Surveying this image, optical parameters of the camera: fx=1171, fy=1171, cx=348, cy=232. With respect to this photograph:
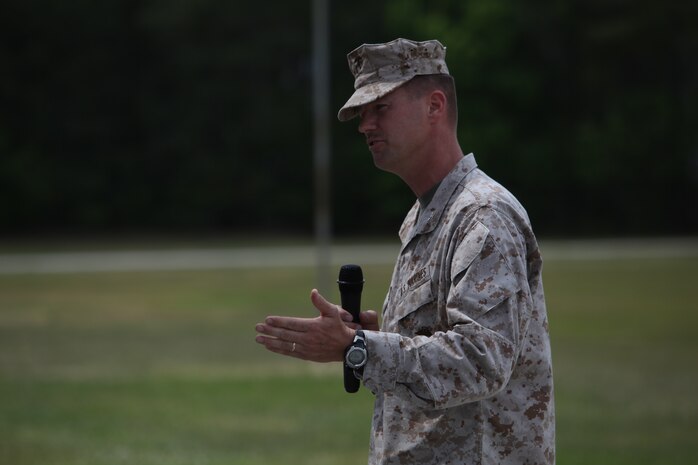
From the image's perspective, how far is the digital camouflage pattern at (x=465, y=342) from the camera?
8.86ft

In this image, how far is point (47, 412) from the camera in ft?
35.8

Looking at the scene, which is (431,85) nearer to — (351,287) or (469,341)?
(351,287)

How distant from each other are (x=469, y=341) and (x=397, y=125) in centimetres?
66

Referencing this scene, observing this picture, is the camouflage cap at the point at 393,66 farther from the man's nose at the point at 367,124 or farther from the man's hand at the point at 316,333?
the man's hand at the point at 316,333

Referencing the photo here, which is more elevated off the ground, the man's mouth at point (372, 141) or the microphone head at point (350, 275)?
the man's mouth at point (372, 141)

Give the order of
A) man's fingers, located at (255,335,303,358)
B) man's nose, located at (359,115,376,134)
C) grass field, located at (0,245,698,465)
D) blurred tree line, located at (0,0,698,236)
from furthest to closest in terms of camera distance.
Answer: blurred tree line, located at (0,0,698,236) < grass field, located at (0,245,698,465) < man's nose, located at (359,115,376,134) < man's fingers, located at (255,335,303,358)

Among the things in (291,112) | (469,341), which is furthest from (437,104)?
(291,112)

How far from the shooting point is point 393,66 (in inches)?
119

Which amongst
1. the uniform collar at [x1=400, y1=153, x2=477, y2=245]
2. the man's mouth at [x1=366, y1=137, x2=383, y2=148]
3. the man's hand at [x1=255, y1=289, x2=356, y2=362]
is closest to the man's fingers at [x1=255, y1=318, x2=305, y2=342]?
the man's hand at [x1=255, y1=289, x2=356, y2=362]

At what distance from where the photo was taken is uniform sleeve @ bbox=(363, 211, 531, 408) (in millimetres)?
2684

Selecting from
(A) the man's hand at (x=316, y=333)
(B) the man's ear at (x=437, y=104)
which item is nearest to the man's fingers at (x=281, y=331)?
(A) the man's hand at (x=316, y=333)

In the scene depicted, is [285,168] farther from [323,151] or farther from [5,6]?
[323,151]

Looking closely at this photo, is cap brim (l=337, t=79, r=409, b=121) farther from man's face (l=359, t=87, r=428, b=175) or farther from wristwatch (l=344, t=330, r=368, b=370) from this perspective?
wristwatch (l=344, t=330, r=368, b=370)

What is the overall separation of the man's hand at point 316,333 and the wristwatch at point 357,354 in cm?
2
